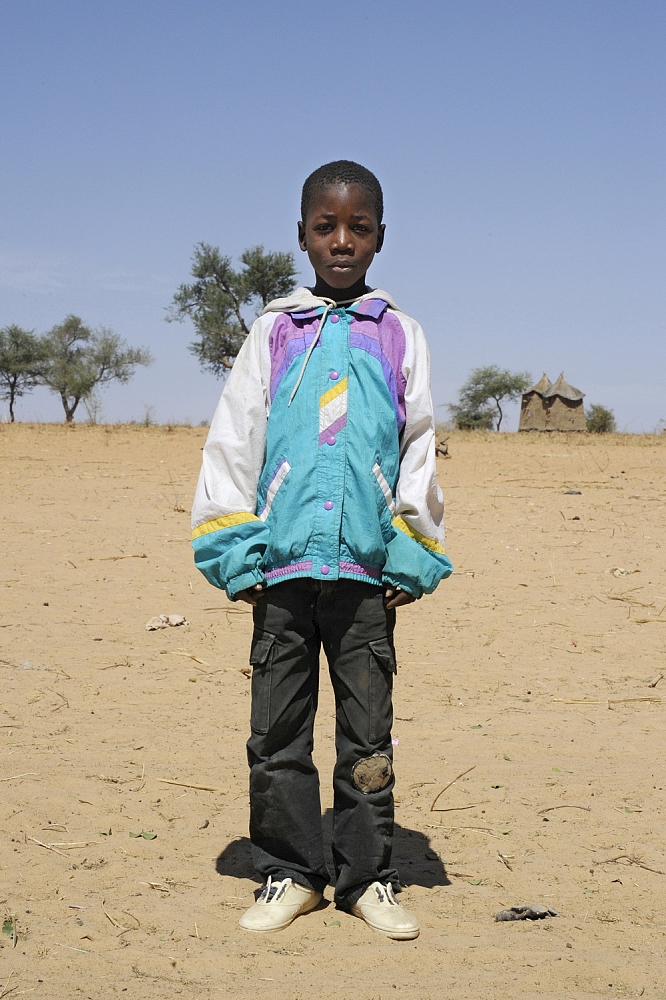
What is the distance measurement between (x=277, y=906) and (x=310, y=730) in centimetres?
49

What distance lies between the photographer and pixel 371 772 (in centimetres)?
271

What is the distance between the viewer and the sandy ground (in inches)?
98.9

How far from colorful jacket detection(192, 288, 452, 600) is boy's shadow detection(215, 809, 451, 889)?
1.04 m

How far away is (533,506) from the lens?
390 inches

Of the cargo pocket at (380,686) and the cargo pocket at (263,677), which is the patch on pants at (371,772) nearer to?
the cargo pocket at (380,686)

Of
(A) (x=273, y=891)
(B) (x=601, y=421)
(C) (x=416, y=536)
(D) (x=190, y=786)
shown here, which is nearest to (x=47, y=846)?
(D) (x=190, y=786)

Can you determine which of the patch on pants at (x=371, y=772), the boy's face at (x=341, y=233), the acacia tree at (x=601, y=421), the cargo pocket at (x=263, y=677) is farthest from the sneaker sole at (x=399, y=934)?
the acacia tree at (x=601, y=421)

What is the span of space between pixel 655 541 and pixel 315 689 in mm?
6314

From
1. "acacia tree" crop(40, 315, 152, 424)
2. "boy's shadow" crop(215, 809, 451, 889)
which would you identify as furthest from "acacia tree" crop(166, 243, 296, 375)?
"boy's shadow" crop(215, 809, 451, 889)

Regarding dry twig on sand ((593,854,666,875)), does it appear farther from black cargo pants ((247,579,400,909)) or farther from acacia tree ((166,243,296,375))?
acacia tree ((166,243,296,375))

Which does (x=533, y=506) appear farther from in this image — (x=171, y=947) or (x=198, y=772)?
(x=171, y=947)

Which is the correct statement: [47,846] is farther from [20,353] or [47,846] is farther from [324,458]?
[20,353]

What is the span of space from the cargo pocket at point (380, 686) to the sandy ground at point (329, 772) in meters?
0.56

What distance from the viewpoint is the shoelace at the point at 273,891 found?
2727mm
